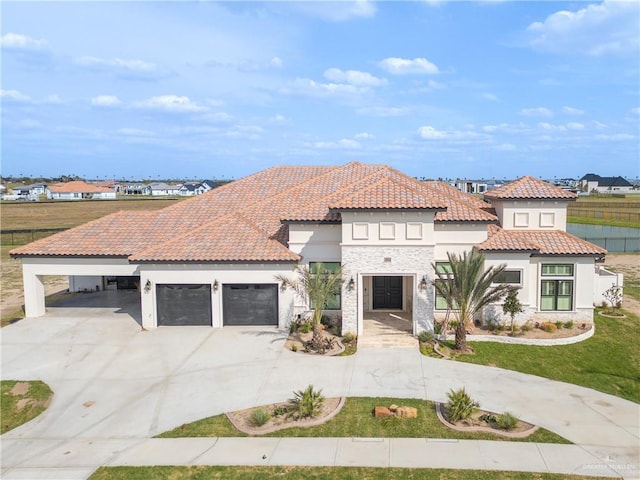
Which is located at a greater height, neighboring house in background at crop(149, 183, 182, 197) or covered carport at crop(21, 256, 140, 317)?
neighboring house in background at crop(149, 183, 182, 197)

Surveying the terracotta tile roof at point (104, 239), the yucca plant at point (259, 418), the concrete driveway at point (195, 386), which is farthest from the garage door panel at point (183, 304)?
the yucca plant at point (259, 418)

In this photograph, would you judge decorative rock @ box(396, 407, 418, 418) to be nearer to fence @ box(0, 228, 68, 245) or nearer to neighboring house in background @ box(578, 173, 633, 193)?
fence @ box(0, 228, 68, 245)

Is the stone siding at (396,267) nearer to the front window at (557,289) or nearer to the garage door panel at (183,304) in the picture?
the front window at (557,289)

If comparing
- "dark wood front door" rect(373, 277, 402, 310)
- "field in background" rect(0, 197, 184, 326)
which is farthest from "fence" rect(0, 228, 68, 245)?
"dark wood front door" rect(373, 277, 402, 310)

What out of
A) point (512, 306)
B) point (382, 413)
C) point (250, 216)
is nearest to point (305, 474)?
point (382, 413)

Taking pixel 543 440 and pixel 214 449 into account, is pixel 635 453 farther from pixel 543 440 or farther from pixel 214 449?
pixel 214 449

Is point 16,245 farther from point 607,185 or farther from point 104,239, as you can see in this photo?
point 607,185
